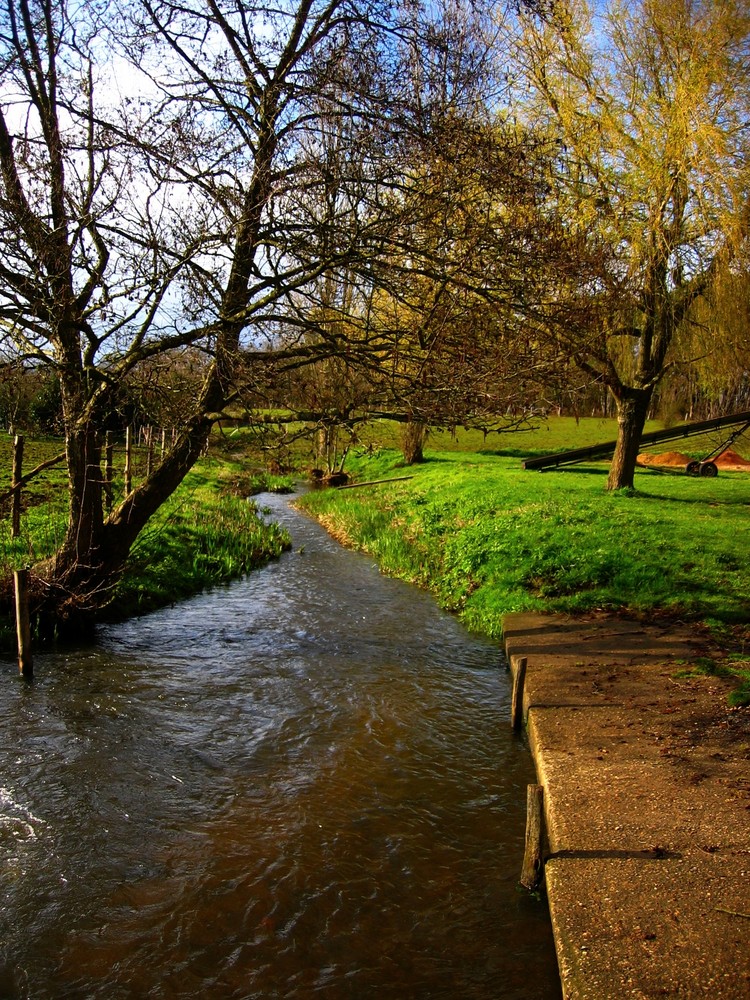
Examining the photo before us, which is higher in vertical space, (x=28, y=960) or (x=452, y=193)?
(x=452, y=193)

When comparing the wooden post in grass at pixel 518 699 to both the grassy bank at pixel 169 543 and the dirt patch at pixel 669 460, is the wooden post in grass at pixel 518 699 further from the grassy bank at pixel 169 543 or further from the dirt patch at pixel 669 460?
the dirt patch at pixel 669 460

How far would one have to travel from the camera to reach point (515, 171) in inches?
287

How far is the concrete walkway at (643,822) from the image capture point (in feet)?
12.2

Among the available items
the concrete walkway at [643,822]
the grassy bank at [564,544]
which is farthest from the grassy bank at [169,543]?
the concrete walkway at [643,822]

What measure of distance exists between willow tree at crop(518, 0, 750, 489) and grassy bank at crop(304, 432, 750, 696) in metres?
2.89

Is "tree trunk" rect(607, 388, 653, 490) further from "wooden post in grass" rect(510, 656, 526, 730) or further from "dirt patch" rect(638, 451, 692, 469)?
"wooden post in grass" rect(510, 656, 526, 730)

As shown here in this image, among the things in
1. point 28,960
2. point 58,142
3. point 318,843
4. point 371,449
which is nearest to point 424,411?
point 371,449

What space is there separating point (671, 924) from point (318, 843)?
2501mm

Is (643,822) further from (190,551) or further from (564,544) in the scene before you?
(190,551)

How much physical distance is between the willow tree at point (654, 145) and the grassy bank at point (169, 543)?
25.0ft

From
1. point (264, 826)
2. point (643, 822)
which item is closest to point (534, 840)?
point (643, 822)

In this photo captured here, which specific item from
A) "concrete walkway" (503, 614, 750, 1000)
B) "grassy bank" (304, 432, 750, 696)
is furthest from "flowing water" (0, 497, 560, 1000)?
"grassy bank" (304, 432, 750, 696)

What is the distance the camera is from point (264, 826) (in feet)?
18.5

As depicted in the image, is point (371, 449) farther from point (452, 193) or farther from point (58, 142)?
point (58, 142)
